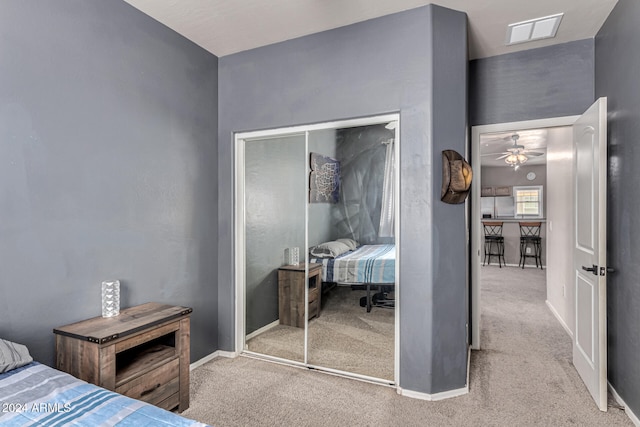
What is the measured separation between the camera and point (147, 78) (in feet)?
8.38

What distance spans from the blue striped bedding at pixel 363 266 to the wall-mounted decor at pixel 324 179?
473mm

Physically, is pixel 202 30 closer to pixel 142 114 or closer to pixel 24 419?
pixel 142 114

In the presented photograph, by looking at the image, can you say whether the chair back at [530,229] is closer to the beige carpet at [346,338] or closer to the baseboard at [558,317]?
the baseboard at [558,317]

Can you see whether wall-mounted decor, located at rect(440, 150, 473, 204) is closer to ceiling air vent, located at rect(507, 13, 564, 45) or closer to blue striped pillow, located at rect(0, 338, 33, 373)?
ceiling air vent, located at rect(507, 13, 564, 45)

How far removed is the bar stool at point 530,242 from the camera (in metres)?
8.28

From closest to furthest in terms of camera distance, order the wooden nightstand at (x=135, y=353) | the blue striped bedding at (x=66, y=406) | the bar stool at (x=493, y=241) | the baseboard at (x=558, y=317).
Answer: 1. the blue striped bedding at (x=66, y=406)
2. the wooden nightstand at (x=135, y=353)
3. the baseboard at (x=558, y=317)
4. the bar stool at (x=493, y=241)

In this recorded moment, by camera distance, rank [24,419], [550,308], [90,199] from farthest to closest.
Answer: [550,308], [90,199], [24,419]

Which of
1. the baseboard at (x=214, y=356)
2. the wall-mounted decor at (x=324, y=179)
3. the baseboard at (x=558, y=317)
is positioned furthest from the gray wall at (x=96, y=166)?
the baseboard at (x=558, y=317)

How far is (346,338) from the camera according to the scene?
9.46 ft

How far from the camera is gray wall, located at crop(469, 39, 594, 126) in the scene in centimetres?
294

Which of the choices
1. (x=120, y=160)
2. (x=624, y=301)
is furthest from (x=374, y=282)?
(x=120, y=160)

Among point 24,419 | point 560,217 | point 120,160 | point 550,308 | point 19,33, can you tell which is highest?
point 19,33

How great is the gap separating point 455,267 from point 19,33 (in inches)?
116

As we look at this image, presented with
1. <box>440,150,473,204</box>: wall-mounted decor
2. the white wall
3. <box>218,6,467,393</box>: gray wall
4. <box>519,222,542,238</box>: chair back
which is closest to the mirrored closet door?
<box>218,6,467,393</box>: gray wall
